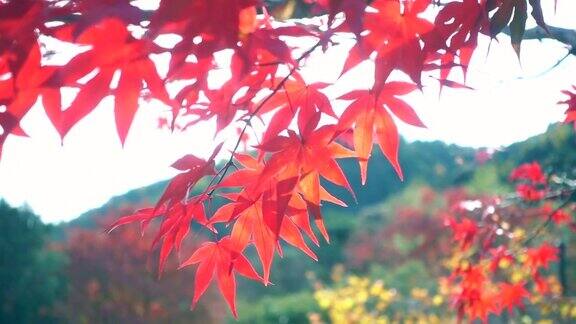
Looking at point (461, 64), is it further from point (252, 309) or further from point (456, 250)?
point (252, 309)

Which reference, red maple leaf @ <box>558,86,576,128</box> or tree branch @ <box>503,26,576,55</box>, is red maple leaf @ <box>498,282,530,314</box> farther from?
tree branch @ <box>503,26,576,55</box>

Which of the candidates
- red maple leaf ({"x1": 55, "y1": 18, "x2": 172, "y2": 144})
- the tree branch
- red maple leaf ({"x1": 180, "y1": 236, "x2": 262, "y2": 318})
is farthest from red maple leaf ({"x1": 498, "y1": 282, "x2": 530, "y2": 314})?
red maple leaf ({"x1": 55, "y1": 18, "x2": 172, "y2": 144})

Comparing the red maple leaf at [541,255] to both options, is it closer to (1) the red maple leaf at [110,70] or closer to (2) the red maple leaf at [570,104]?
(2) the red maple leaf at [570,104]

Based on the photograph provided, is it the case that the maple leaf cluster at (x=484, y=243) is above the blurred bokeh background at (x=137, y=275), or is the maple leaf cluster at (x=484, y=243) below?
above

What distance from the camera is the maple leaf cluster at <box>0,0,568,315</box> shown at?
64cm

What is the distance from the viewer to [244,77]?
0.68 metres

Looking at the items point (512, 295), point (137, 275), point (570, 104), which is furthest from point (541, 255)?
point (137, 275)

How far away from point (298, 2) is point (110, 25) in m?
0.27

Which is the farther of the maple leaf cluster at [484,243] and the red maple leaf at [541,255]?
the red maple leaf at [541,255]

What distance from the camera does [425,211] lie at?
10961 millimetres

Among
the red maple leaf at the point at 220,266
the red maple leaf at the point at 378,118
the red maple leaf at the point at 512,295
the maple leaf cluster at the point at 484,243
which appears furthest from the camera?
the red maple leaf at the point at 512,295

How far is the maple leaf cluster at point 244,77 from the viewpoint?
2.10 feet

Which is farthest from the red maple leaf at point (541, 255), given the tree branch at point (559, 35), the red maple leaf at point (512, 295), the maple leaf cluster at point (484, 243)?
the tree branch at point (559, 35)

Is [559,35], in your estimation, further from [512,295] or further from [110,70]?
[512,295]
